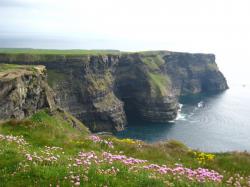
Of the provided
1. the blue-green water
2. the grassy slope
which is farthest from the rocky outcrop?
the grassy slope

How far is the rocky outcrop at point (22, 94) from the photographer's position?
3637 inches

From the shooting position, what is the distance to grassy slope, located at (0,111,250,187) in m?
14.2

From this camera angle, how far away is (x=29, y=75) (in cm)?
11000

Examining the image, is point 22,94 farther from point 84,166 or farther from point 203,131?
point 84,166

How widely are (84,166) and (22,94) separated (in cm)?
9135

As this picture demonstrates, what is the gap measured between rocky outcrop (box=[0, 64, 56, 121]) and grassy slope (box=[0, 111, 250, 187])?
62.8 m

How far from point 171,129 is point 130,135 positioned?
18.1 m

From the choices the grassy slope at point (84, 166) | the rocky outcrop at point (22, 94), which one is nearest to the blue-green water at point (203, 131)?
the rocky outcrop at point (22, 94)

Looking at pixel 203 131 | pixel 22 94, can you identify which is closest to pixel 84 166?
pixel 22 94

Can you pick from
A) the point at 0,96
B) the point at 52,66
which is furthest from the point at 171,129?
the point at 0,96

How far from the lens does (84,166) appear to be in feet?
51.4

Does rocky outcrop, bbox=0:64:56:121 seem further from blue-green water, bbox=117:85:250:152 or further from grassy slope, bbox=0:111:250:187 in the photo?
grassy slope, bbox=0:111:250:187

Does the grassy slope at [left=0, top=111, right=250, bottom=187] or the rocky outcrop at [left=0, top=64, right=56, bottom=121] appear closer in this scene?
the grassy slope at [left=0, top=111, right=250, bottom=187]

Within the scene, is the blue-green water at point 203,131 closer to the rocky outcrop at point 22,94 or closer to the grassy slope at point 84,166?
the rocky outcrop at point 22,94
